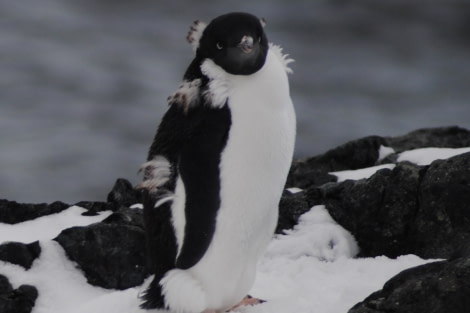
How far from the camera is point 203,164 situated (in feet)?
13.5

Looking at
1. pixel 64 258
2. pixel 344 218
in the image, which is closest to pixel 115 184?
pixel 64 258

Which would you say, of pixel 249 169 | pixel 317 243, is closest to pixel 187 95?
pixel 249 169

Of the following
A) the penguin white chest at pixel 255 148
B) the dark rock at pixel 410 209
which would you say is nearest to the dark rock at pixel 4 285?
the penguin white chest at pixel 255 148

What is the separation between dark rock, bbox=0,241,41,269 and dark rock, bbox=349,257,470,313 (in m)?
2.34

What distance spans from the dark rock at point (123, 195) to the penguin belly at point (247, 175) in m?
2.33

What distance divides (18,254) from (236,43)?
7.00ft

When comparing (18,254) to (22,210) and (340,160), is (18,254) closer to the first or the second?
(22,210)

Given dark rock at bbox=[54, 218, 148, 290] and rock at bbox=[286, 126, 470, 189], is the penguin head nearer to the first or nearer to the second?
dark rock at bbox=[54, 218, 148, 290]

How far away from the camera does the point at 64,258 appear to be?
5.50 metres

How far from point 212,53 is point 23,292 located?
195 cm

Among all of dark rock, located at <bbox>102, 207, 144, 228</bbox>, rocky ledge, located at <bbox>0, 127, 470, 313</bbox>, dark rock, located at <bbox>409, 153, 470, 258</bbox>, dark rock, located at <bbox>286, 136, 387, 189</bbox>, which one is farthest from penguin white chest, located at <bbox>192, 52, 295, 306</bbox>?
dark rock, located at <bbox>286, 136, 387, 189</bbox>

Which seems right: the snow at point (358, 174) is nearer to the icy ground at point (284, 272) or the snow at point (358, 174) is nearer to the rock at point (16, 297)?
the icy ground at point (284, 272)

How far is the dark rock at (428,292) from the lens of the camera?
349cm

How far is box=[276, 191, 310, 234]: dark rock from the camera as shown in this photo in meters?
5.78
